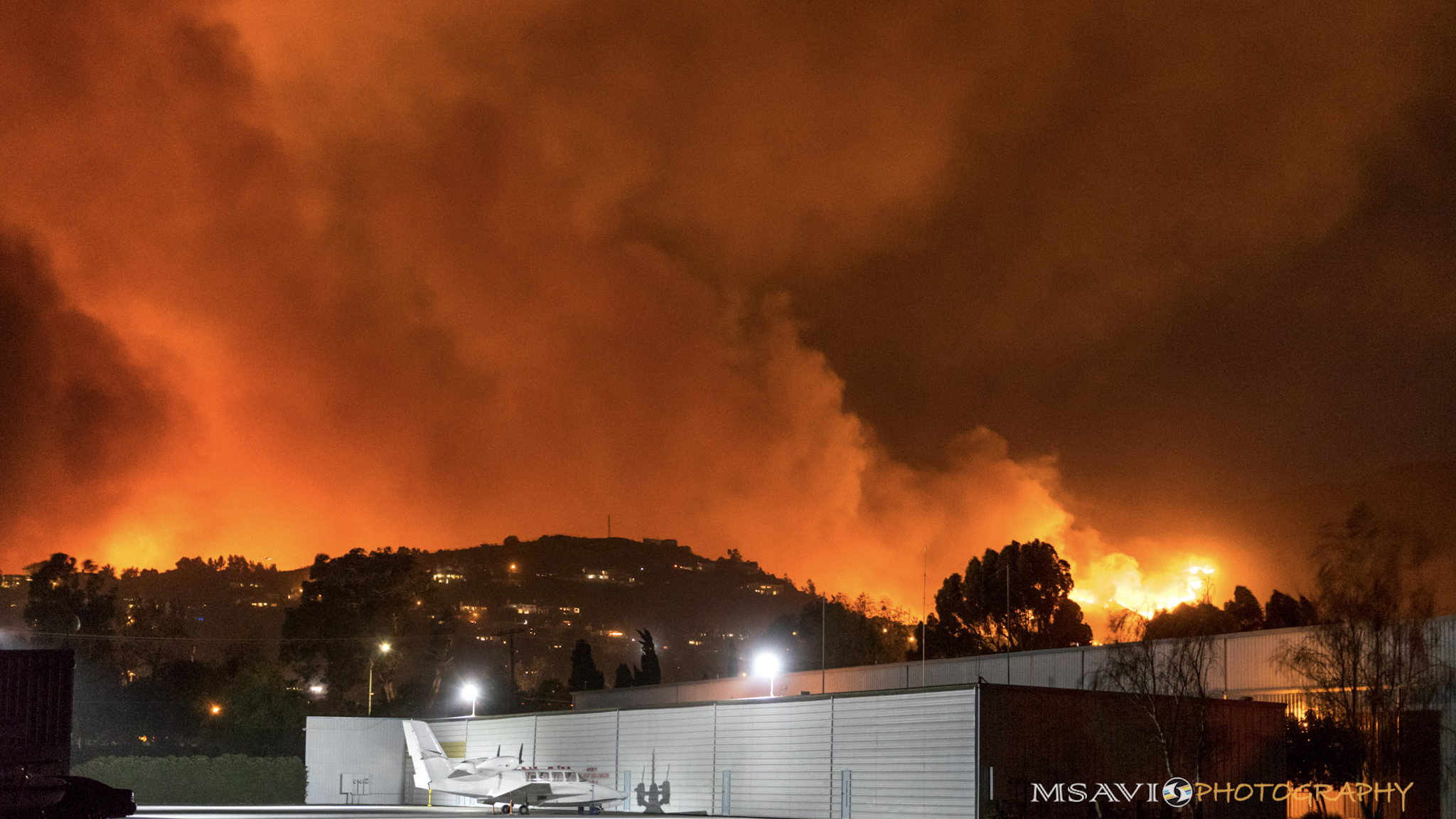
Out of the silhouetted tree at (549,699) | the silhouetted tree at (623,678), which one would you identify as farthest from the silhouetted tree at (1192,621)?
the silhouetted tree at (549,699)

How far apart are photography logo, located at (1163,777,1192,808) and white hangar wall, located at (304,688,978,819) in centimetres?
731

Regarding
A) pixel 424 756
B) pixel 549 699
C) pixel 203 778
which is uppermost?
pixel 424 756

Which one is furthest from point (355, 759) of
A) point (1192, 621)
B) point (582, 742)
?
point (1192, 621)

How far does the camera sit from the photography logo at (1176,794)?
40.6 metres

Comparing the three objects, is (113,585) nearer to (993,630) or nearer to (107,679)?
(107,679)

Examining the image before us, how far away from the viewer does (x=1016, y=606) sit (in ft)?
313

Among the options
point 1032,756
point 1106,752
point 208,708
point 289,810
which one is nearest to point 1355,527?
point 1106,752

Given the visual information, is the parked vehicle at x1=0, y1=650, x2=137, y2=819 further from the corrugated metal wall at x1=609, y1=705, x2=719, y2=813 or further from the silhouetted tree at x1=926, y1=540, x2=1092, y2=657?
the silhouetted tree at x1=926, y1=540, x2=1092, y2=657

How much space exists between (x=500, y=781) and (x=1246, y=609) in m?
49.8

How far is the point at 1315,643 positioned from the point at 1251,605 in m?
39.1

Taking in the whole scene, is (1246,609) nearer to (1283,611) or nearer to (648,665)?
(1283,611)

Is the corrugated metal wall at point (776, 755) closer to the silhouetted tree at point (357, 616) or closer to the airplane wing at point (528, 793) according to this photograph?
the airplane wing at point (528, 793)

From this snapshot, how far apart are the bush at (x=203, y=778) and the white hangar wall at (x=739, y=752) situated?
144cm

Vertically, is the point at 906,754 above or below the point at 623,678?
above
